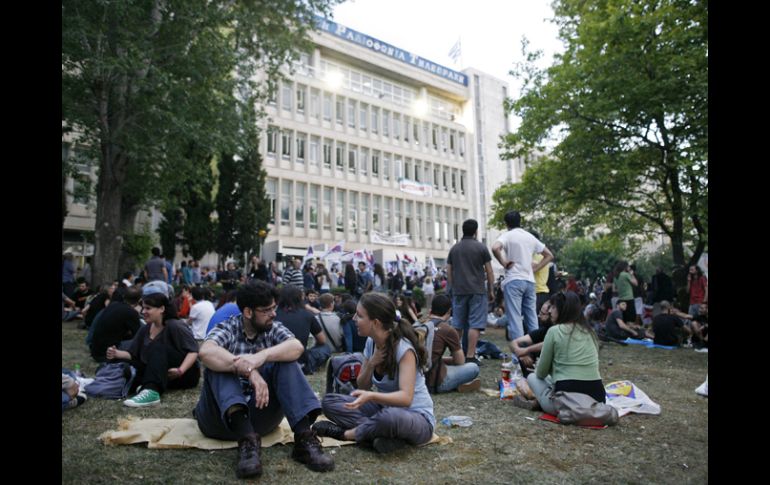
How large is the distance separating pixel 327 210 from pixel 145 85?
33.8 metres

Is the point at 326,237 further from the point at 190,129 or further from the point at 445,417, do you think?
the point at 445,417

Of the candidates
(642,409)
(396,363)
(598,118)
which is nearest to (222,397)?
(396,363)

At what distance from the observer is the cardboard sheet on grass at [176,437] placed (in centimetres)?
394

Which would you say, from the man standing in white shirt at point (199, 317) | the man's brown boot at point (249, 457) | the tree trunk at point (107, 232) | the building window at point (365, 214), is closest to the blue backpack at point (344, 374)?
the man's brown boot at point (249, 457)

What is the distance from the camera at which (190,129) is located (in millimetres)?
14555

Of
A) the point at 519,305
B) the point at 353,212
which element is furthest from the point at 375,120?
the point at 519,305

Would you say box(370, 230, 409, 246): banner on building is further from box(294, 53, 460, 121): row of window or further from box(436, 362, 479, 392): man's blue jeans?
box(436, 362, 479, 392): man's blue jeans

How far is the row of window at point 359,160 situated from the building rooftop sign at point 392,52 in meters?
9.64

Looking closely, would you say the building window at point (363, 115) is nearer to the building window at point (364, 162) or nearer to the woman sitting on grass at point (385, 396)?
the building window at point (364, 162)

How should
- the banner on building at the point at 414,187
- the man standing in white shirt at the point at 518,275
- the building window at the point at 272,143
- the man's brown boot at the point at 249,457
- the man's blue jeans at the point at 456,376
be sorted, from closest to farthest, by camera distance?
the man's brown boot at the point at 249,457 < the man's blue jeans at the point at 456,376 < the man standing in white shirt at the point at 518,275 < the building window at the point at 272,143 < the banner on building at the point at 414,187

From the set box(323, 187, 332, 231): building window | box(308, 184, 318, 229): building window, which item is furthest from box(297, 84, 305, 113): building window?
box(323, 187, 332, 231): building window

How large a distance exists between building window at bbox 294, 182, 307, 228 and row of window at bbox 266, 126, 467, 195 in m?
2.34
